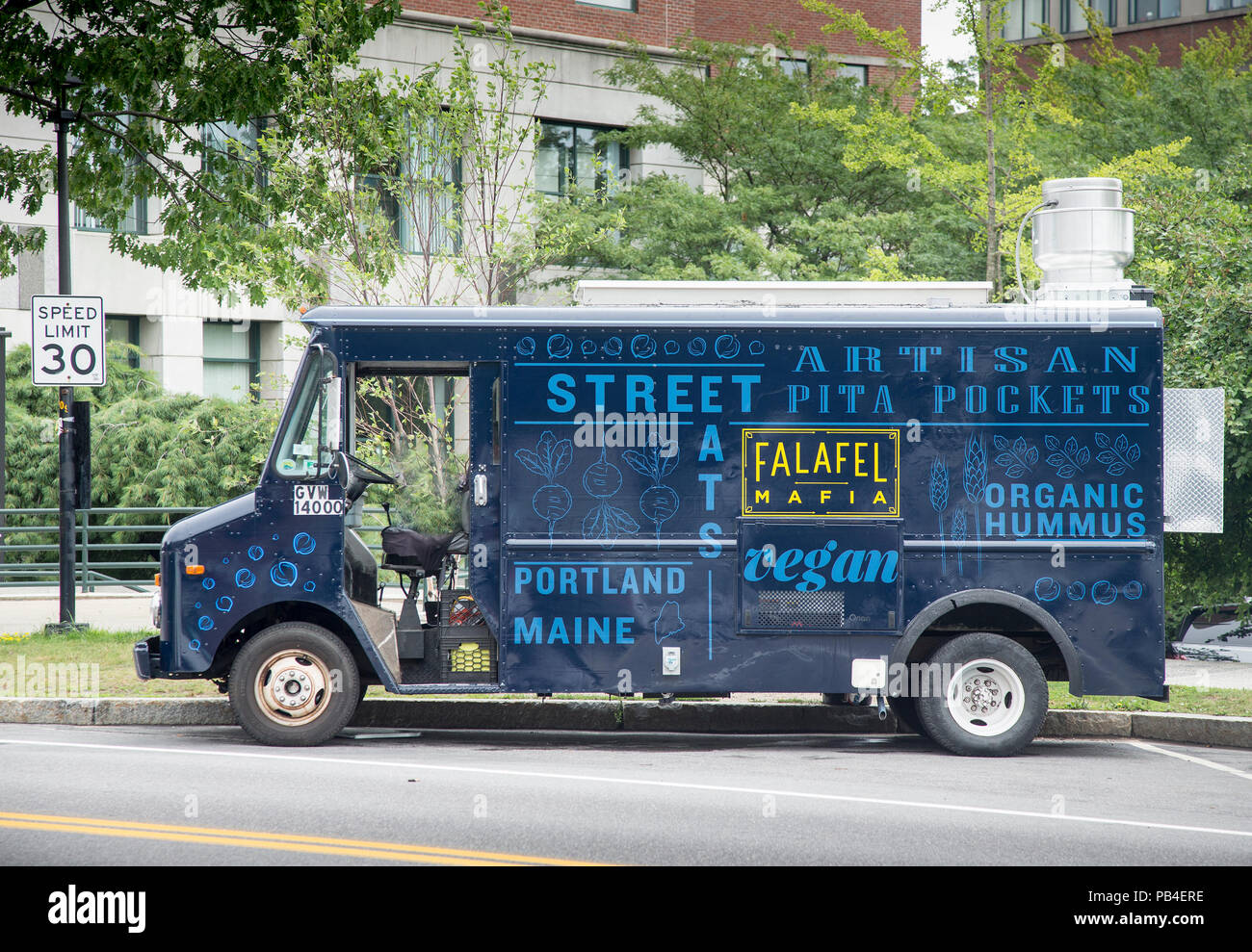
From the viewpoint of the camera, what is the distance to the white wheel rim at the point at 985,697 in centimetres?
884

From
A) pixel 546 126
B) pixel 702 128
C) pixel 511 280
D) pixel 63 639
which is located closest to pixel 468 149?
pixel 511 280

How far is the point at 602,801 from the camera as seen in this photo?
7.18 metres

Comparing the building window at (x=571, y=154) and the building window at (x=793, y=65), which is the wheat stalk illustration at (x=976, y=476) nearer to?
the building window at (x=793, y=65)

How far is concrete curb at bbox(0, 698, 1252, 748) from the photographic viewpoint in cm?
983

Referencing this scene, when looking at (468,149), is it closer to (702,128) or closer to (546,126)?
(702,128)

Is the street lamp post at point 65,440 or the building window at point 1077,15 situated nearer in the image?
the street lamp post at point 65,440

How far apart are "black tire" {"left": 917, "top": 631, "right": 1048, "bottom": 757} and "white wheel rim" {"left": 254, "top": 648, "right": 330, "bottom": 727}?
413cm

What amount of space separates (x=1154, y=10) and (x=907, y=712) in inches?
1779

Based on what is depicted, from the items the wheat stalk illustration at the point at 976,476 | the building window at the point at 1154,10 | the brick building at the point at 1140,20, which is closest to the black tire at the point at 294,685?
the wheat stalk illustration at the point at 976,476

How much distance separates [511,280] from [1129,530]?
9011 mm

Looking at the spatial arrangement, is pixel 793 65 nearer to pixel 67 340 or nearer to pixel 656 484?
pixel 67 340

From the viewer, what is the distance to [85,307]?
13.0 metres

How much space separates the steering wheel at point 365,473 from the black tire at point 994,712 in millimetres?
4018

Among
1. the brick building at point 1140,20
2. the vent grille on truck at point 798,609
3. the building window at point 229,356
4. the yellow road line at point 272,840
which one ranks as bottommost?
the yellow road line at point 272,840
